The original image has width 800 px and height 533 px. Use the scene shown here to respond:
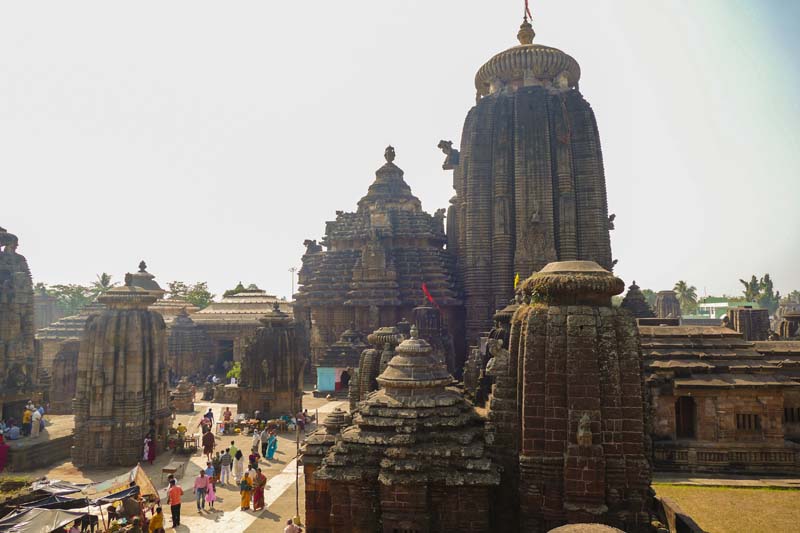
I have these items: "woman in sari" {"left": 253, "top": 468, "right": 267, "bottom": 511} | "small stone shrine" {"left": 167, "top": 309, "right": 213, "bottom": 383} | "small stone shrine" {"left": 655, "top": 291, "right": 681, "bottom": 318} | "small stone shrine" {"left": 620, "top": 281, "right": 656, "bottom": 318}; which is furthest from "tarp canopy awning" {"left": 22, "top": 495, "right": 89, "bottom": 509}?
"small stone shrine" {"left": 655, "top": 291, "right": 681, "bottom": 318}

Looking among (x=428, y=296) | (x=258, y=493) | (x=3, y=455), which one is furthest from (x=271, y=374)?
(x=258, y=493)

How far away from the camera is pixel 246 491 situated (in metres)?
15.2

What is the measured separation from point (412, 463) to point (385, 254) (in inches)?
1028

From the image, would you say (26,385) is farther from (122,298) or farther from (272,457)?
(272,457)

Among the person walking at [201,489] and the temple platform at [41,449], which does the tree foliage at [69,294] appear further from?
the person walking at [201,489]

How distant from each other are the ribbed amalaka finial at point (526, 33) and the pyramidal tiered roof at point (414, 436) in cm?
2988

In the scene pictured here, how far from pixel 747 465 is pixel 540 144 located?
1986cm

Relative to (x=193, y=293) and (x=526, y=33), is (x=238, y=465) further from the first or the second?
(x=193, y=293)

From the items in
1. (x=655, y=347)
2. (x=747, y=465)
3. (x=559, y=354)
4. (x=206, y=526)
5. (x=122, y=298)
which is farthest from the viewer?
(x=122, y=298)

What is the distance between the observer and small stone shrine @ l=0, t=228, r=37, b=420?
22.8 m

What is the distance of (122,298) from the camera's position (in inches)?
837

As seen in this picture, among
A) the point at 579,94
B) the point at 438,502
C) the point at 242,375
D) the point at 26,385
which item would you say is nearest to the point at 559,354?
the point at 438,502

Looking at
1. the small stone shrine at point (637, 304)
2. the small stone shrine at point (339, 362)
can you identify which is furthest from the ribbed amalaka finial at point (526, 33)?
the small stone shrine at point (339, 362)

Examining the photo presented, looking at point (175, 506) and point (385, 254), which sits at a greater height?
point (385, 254)
